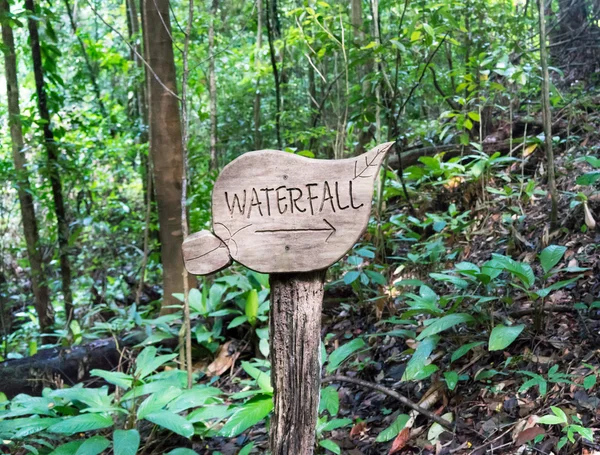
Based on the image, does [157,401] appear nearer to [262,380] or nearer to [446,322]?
[262,380]

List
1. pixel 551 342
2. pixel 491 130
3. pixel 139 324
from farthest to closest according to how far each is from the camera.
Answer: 1. pixel 491 130
2. pixel 139 324
3. pixel 551 342

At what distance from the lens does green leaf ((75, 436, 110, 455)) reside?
209 centimetres

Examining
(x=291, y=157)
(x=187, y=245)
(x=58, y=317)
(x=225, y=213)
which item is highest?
(x=291, y=157)

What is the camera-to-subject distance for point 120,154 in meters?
6.24

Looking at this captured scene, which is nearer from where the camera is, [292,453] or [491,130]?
[292,453]

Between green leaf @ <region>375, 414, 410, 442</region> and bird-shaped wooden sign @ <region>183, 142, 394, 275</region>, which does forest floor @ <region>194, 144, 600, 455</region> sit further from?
bird-shaped wooden sign @ <region>183, 142, 394, 275</region>

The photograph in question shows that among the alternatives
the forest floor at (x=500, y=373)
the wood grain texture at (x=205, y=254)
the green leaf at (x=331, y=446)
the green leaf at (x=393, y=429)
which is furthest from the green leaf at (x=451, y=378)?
the wood grain texture at (x=205, y=254)

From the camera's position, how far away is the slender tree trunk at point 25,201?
14.0ft

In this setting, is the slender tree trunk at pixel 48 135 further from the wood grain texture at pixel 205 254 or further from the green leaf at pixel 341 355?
the wood grain texture at pixel 205 254

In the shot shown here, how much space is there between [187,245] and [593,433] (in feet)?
5.38

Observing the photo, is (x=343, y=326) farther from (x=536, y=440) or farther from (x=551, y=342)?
(x=536, y=440)

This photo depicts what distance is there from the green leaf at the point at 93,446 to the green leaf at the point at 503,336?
1708 millimetres

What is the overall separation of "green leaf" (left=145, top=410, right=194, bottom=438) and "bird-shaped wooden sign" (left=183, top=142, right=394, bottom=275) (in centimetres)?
80

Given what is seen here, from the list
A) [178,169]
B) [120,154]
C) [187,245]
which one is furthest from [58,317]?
[187,245]
